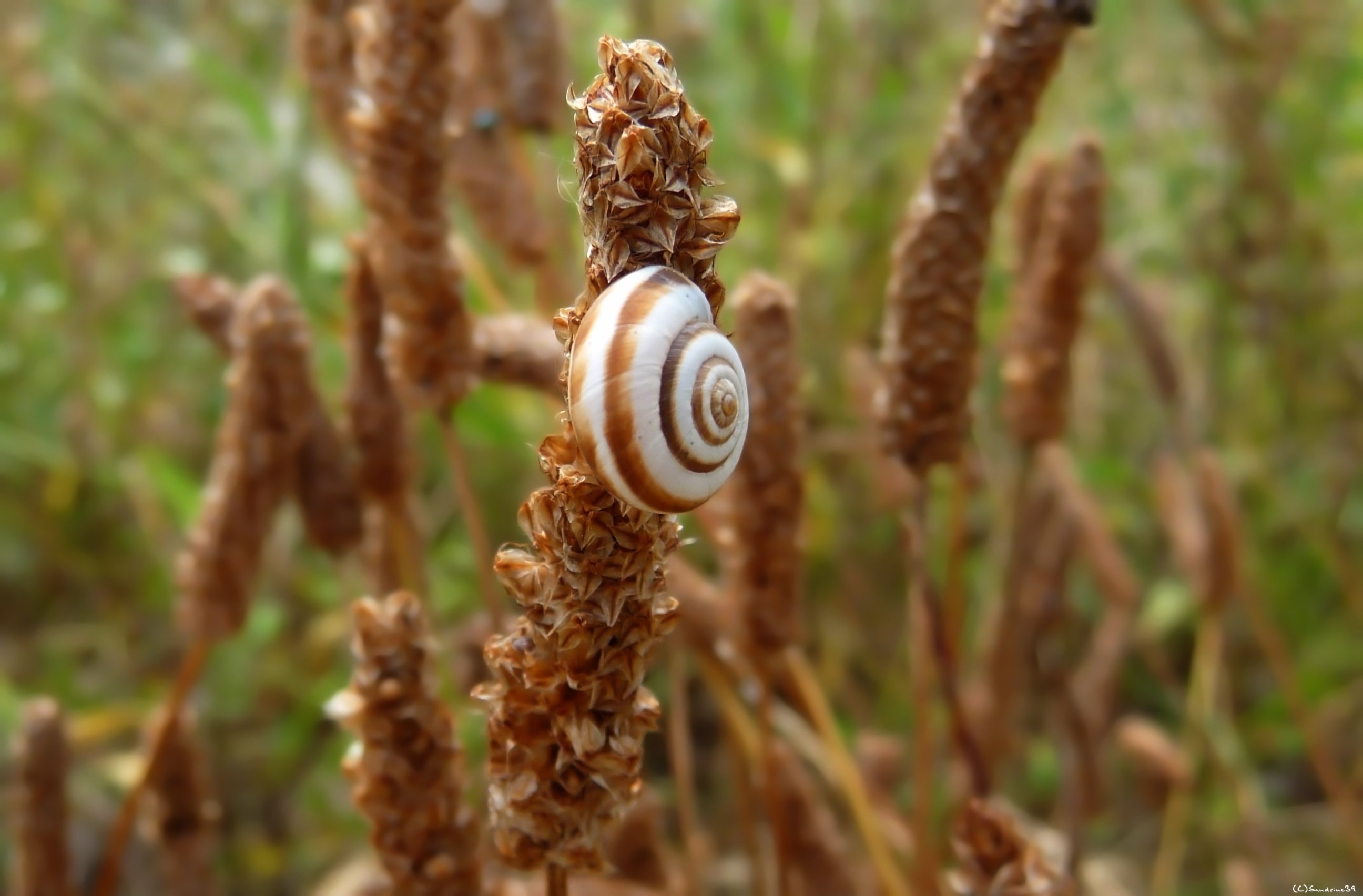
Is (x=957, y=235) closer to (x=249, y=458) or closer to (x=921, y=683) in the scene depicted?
(x=921, y=683)

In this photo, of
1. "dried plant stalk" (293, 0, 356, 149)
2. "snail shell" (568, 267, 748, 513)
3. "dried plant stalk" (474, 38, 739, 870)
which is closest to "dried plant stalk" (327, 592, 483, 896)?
"dried plant stalk" (474, 38, 739, 870)

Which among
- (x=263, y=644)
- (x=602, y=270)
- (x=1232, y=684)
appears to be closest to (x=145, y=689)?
(x=263, y=644)

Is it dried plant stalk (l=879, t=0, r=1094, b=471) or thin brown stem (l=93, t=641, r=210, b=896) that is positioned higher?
dried plant stalk (l=879, t=0, r=1094, b=471)

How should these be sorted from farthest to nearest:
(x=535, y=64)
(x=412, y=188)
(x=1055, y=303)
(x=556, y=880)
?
(x=535, y=64)
(x=1055, y=303)
(x=412, y=188)
(x=556, y=880)

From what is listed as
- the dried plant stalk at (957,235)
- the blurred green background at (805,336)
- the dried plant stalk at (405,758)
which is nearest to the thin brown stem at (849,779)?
the dried plant stalk at (957,235)

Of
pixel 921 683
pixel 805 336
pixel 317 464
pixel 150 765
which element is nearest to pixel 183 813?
pixel 150 765

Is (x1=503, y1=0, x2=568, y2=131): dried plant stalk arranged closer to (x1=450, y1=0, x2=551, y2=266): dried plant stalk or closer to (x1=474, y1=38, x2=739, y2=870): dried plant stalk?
(x1=450, y1=0, x2=551, y2=266): dried plant stalk
